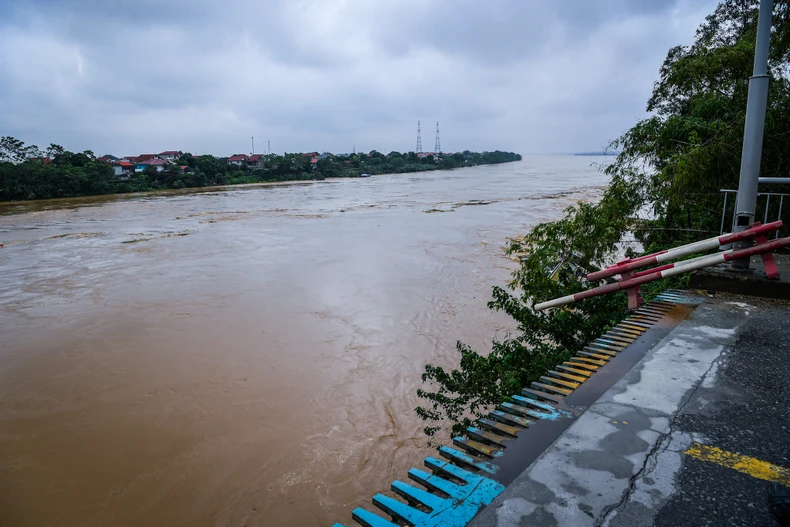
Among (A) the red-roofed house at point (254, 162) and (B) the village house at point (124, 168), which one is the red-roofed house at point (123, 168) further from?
(A) the red-roofed house at point (254, 162)

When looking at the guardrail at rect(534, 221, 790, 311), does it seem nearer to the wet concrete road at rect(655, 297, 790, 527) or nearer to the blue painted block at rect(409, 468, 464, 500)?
the wet concrete road at rect(655, 297, 790, 527)

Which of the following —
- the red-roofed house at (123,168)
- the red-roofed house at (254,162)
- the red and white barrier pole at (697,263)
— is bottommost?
the red and white barrier pole at (697,263)

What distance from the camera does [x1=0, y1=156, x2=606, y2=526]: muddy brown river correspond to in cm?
519

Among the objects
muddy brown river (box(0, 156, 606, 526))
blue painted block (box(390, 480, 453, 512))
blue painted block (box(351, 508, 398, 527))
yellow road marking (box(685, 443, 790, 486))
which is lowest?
muddy brown river (box(0, 156, 606, 526))

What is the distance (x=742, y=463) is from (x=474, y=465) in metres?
1.40

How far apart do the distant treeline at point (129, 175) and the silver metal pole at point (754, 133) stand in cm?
5197

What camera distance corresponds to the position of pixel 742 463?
2.48 m

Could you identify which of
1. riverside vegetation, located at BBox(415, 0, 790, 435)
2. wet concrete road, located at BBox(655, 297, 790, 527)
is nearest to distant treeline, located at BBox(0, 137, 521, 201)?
riverside vegetation, located at BBox(415, 0, 790, 435)

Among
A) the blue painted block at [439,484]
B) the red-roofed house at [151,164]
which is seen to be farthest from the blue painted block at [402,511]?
the red-roofed house at [151,164]

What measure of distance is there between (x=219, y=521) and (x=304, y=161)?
221ft

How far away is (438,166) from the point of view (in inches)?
3816

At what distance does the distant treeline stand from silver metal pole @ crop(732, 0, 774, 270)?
51966 millimetres

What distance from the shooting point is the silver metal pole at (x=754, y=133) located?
473 centimetres

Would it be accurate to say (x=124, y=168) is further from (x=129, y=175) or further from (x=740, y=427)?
(x=740, y=427)
